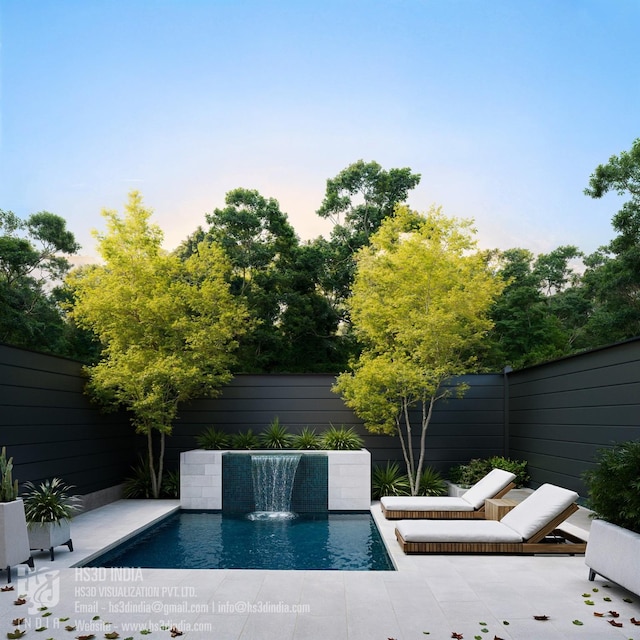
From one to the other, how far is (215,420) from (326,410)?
2.15 meters

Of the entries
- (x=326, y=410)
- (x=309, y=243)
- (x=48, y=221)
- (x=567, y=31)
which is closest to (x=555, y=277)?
(x=309, y=243)

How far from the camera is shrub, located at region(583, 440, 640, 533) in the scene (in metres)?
4.98

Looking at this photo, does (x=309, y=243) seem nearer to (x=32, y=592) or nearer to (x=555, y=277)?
(x=555, y=277)

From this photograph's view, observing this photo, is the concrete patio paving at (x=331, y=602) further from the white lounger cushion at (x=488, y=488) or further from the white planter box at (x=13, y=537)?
the white lounger cushion at (x=488, y=488)

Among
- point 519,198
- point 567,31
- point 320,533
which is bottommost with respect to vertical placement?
point 320,533

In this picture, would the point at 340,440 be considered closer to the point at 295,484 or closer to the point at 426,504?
the point at 295,484

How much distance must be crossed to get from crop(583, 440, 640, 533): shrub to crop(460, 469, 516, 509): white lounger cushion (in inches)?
114

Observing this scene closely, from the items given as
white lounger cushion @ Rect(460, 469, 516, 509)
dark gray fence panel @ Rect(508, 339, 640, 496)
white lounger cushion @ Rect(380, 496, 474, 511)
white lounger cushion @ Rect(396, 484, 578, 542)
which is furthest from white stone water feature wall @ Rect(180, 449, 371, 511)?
white lounger cushion @ Rect(396, 484, 578, 542)

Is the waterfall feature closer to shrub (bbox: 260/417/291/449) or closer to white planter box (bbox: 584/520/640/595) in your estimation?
shrub (bbox: 260/417/291/449)

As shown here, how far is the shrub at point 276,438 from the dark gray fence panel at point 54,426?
258 cm

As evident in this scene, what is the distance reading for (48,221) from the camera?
21.7 metres

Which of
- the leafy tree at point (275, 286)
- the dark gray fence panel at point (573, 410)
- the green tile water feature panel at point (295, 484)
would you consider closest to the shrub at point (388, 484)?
the green tile water feature panel at point (295, 484)

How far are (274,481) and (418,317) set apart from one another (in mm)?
3572

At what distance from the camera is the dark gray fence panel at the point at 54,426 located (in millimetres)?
8023
